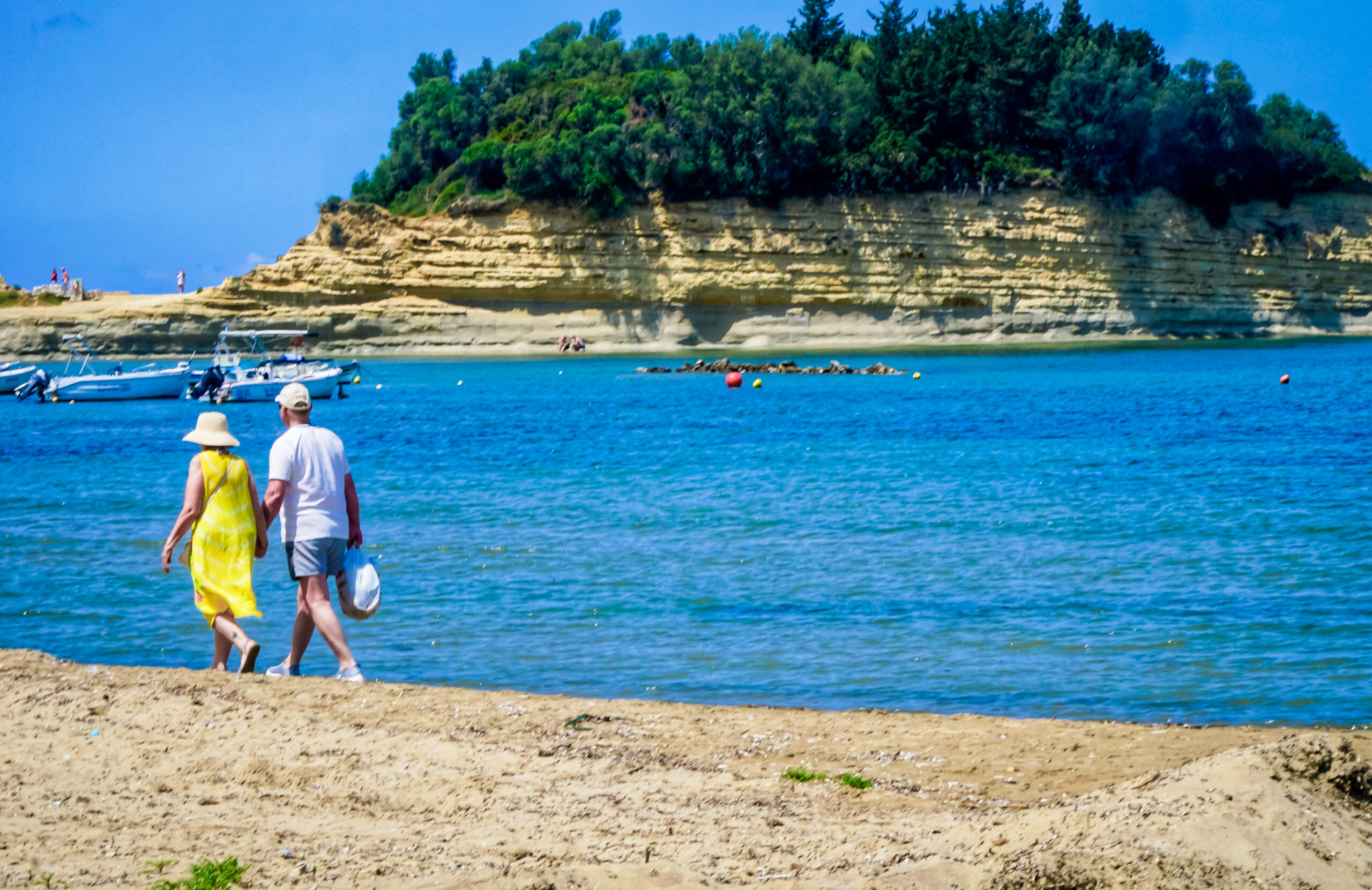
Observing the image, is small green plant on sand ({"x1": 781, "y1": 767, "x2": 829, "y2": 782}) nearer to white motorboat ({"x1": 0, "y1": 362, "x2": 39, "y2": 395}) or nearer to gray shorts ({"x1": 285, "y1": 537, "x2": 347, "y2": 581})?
gray shorts ({"x1": 285, "y1": 537, "x2": 347, "y2": 581})

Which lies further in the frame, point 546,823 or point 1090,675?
point 1090,675

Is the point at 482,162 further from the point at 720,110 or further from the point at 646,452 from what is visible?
the point at 646,452

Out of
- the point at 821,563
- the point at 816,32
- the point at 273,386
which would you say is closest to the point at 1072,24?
the point at 816,32

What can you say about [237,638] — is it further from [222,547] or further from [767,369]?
[767,369]

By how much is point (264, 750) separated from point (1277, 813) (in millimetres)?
4327

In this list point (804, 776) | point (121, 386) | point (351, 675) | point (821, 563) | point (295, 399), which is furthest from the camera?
point (121, 386)

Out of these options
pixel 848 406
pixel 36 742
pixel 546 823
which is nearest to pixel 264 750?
pixel 36 742

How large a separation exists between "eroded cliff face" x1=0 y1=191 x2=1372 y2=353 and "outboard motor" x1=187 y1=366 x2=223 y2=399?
52.0 ft

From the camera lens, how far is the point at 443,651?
9.62 m

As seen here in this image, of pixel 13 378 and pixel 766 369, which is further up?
pixel 13 378

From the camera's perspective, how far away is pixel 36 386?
49.0m

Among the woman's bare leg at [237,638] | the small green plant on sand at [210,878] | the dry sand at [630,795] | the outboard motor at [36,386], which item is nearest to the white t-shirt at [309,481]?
the woman's bare leg at [237,638]

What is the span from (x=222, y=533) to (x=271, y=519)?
0.30 meters

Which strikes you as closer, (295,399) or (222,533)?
(295,399)
